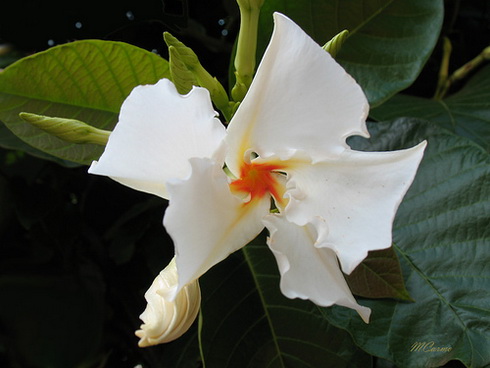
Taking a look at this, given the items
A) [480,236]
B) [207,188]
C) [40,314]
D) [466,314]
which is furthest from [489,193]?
[40,314]

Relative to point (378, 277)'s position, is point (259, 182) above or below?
above

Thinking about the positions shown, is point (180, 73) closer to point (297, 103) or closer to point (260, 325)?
point (297, 103)

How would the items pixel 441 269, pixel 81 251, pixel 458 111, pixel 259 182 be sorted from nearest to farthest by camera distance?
pixel 259 182 < pixel 441 269 < pixel 458 111 < pixel 81 251

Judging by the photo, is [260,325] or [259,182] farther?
[260,325]

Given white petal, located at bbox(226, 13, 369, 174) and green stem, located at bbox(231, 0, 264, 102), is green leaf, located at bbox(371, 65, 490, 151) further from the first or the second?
white petal, located at bbox(226, 13, 369, 174)

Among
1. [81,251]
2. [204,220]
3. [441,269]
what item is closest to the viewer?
[204,220]

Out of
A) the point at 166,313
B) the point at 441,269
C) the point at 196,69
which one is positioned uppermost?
the point at 196,69

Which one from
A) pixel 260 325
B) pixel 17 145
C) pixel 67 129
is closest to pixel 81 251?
pixel 17 145
